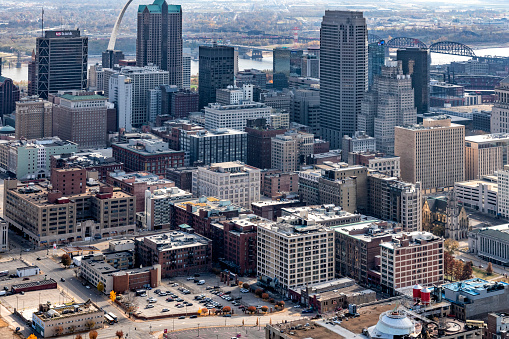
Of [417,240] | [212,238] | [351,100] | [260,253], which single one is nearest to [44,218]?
[212,238]

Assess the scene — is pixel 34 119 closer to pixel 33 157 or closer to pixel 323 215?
pixel 33 157

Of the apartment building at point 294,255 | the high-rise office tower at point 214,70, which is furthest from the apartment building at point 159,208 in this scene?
the high-rise office tower at point 214,70

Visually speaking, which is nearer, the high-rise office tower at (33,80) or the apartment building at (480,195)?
the apartment building at (480,195)

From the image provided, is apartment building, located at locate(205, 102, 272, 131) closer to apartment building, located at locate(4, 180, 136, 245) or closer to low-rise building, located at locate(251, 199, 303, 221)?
low-rise building, located at locate(251, 199, 303, 221)

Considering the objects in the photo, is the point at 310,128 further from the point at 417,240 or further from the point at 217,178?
the point at 417,240

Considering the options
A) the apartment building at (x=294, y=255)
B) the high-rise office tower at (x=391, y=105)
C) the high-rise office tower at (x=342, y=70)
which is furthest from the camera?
the high-rise office tower at (x=342, y=70)

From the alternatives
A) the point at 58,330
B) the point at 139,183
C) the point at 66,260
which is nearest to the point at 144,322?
the point at 58,330

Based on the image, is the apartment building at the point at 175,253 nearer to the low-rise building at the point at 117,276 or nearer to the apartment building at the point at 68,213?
the low-rise building at the point at 117,276
